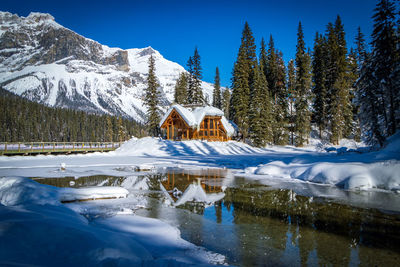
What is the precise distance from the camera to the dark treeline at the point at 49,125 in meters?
87.4

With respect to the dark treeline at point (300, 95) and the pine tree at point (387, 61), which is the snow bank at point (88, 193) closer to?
the pine tree at point (387, 61)

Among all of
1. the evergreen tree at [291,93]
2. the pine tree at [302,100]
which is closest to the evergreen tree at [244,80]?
the evergreen tree at [291,93]

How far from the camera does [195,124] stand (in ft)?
120

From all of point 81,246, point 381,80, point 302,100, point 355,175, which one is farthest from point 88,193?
point 302,100

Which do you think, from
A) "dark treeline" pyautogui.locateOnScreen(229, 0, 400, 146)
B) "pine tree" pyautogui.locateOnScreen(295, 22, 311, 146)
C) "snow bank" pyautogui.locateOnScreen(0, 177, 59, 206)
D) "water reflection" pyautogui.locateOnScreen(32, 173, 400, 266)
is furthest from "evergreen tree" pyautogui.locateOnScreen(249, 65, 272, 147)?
"snow bank" pyautogui.locateOnScreen(0, 177, 59, 206)

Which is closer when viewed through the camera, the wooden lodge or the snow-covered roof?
the snow-covered roof

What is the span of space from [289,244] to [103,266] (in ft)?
12.1

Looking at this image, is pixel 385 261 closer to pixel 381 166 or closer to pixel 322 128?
pixel 381 166

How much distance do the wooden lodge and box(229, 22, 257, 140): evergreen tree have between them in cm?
304

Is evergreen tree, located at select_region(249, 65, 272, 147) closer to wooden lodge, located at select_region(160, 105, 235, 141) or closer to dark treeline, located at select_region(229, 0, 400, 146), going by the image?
dark treeline, located at select_region(229, 0, 400, 146)

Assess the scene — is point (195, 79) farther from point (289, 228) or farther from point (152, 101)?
point (289, 228)

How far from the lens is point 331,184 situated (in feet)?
37.3

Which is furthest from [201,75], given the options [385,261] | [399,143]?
[385,261]

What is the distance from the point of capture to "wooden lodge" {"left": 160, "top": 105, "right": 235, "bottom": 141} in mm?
36750
